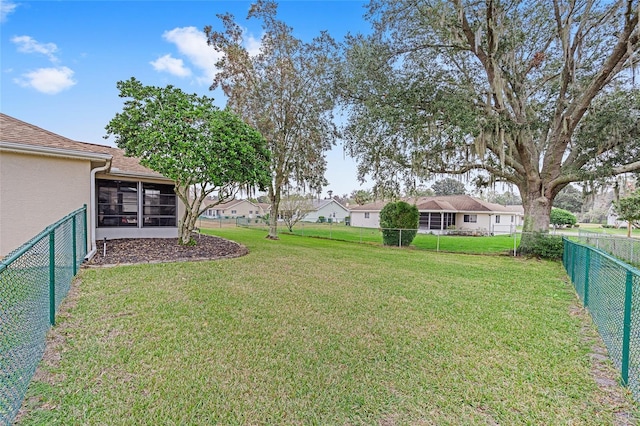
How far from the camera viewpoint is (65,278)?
4836mm

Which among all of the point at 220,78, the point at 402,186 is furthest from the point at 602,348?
the point at 220,78

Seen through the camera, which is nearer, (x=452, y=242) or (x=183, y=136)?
(x=183, y=136)

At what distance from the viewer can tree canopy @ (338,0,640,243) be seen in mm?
9531

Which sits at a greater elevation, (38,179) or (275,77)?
(275,77)

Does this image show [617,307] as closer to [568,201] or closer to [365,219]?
[365,219]

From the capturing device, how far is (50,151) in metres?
6.83

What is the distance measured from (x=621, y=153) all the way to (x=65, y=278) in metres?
15.1

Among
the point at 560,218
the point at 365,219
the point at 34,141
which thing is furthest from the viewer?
the point at 365,219

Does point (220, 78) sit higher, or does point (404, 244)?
point (220, 78)

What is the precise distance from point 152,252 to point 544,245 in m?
13.1

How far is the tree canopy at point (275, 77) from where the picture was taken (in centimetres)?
1445

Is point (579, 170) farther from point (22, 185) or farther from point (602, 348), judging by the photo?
point (22, 185)

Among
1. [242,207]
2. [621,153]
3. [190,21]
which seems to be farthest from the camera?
[242,207]

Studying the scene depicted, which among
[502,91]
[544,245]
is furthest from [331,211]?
[502,91]
